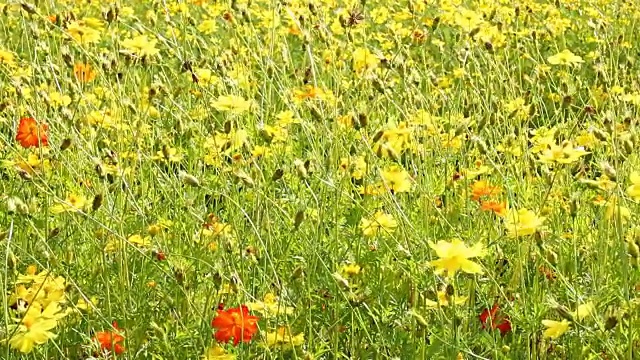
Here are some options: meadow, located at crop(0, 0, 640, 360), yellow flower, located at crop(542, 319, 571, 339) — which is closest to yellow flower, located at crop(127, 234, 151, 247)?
meadow, located at crop(0, 0, 640, 360)

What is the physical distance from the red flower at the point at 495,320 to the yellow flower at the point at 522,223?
165mm

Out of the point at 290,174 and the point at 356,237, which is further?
the point at 290,174

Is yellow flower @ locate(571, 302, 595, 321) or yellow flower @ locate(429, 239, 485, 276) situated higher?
yellow flower @ locate(429, 239, 485, 276)

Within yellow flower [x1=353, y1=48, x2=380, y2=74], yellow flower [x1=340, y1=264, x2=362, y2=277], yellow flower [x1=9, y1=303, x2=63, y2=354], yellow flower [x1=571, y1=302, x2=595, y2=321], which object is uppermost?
yellow flower [x1=353, y1=48, x2=380, y2=74]

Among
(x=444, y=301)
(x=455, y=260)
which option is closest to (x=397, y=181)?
(x=444, y=301)

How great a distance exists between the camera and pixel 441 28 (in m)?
4.81

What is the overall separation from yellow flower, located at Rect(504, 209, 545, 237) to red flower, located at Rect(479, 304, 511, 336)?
165 millimetres

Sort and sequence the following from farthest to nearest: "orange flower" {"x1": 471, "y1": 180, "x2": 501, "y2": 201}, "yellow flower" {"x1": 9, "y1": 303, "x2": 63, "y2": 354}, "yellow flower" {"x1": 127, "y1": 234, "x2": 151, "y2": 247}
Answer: "orange flower" {"x1": 471, "y1": 180, "x2": 501, "y2": 201} < "yellow flower" {"x1": 127, "y1": 234, "x2": 151, "y2": 247} < "yellow flower" {"x1": 9, "y1": 303, "x2": 63, "y2": 354}

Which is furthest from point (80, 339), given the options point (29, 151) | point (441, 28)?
point (441, 28)

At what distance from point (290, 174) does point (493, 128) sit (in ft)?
1.83

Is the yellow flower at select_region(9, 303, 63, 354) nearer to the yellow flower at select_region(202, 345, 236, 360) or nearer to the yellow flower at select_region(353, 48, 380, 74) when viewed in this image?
the yellow flower at select_region(202, 345, 236, 360)

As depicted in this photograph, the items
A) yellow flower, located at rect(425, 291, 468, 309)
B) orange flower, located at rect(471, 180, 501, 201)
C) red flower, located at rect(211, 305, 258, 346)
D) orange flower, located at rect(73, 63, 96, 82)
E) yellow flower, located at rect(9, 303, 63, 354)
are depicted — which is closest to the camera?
yellow flower, located at rect(9, 303, 63, 354)

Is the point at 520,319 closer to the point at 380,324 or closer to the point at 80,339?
the point at 380,324

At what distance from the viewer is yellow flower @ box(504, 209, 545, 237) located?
156cm
